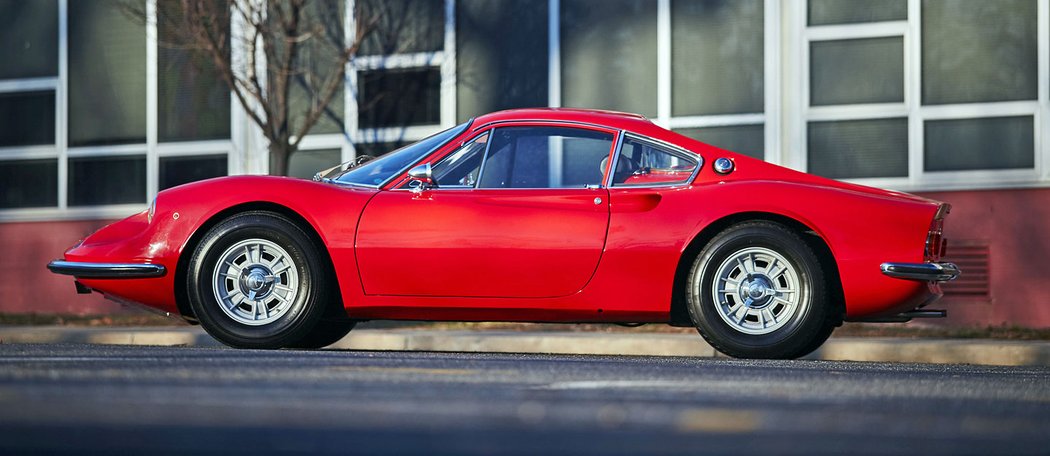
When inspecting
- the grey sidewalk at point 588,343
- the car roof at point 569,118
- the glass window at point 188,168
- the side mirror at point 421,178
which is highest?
the glass window at point 188,168

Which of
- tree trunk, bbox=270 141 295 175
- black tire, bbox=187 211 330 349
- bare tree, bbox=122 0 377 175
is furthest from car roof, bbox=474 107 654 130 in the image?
tree trunk, bbox=270 141 295 175

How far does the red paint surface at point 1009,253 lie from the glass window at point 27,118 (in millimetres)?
9497

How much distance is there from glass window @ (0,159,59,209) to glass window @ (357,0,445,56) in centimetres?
398

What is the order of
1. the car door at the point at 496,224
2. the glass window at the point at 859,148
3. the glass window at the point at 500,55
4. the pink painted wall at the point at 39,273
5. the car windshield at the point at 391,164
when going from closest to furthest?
the car door at the point at 496,224 → the car windshield at the point at 391,164 → the glass window at the point at 859,148 → the glass window at the point at 500,55 → the pink painted wall at the point at 39,273

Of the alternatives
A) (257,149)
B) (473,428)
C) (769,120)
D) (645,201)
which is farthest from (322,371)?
(257,149)

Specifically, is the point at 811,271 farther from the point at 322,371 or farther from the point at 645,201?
the point at 322,371

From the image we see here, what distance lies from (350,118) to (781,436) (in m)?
11.3

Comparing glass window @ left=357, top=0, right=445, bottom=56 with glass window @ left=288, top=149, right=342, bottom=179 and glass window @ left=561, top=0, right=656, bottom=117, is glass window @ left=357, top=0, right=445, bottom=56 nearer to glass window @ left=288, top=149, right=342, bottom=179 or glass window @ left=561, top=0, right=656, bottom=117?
glass window @ left=288, top=149, right=342, bottom=179

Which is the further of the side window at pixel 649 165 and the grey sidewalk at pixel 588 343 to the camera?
the grey sidewalk at pixel 588 343

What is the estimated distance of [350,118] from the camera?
48.7 ft

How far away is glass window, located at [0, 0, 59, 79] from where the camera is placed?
15.8 m

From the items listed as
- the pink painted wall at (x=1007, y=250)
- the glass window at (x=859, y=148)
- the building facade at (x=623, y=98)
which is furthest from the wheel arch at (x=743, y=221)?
the glass window at (x=859, y=148)

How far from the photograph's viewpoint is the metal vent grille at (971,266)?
12.9 metres

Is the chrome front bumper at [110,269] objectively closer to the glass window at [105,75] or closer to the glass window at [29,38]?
the glass window at [105,75]
